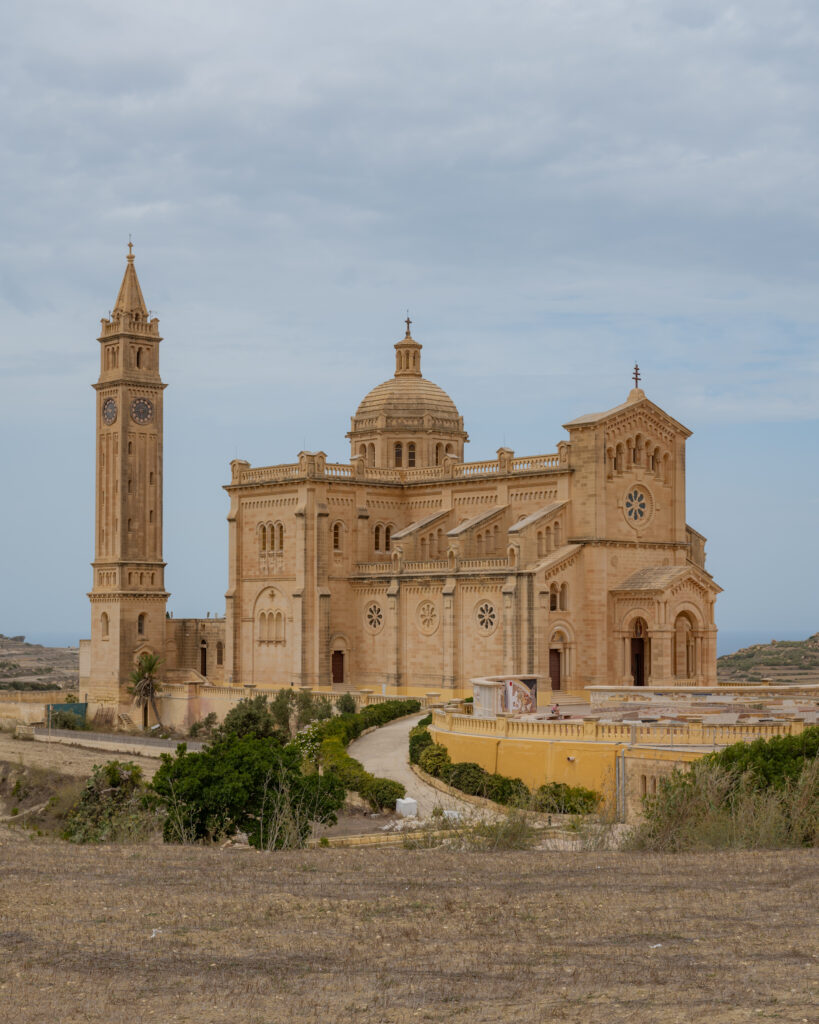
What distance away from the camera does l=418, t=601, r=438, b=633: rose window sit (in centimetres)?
5916

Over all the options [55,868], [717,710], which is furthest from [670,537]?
[55,868]

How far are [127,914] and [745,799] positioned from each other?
1131cm

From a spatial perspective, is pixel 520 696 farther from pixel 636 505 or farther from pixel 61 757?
pixel 61 757

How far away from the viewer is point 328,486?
208ft

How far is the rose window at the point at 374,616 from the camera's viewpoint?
62.2 metres

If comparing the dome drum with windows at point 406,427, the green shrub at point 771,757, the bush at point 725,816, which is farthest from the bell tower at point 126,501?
the bush at point 725,816

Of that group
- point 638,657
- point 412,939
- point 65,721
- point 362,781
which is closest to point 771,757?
point 362,781

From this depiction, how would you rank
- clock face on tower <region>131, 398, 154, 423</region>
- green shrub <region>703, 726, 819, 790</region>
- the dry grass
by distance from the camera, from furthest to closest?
clock face on tower <region>131, 398, 154, 423</region>, green shrub <region>703, 726, 819, 790</region>, the dry grass

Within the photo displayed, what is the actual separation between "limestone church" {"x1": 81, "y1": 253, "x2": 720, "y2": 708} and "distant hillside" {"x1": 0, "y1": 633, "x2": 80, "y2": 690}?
86.7ft

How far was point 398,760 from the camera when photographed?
43.5 meters

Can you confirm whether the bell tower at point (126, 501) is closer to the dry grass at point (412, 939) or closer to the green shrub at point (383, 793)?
the green shrub at point (383, 793)

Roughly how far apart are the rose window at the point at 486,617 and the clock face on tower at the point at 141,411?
21.5m

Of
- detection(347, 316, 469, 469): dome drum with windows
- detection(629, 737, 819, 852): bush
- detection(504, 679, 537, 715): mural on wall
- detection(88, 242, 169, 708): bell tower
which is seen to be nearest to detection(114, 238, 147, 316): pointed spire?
detection(88, 242, 169, 708): bell tower

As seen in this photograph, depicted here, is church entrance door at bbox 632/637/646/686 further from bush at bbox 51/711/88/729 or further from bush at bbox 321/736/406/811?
bush at bbox 51/711/88/729
